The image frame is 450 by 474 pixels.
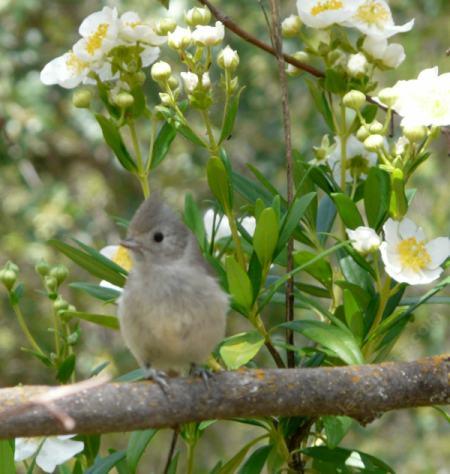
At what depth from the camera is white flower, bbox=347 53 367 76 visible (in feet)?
7.46

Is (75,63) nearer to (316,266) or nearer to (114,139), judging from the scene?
(114,139)

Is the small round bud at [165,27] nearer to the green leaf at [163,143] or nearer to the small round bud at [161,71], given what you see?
the small round bud at [161,71]

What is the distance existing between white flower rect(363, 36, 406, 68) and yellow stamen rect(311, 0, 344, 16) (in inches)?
3.7

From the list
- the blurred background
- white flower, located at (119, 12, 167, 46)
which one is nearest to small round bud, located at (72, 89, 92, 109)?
white flower, located at (119, 12, 167, 46)

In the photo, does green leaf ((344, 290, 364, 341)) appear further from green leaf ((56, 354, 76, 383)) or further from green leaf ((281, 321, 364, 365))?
green leaf ((56, 354, 76, 383))

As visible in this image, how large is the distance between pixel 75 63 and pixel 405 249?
0.80 meters

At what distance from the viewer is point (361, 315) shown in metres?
2.18

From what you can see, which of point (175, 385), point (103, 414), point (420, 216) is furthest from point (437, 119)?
point (420, 216)

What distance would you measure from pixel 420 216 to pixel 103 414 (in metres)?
3.94

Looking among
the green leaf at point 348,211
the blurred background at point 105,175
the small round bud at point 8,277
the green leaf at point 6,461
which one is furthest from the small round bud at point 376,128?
the blurred background at point 105,175

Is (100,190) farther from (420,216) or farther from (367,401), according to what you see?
(367,401)

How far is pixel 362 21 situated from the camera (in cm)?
232

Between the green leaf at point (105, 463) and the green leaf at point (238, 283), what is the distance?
45 cm

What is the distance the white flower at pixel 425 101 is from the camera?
85.4 inches
